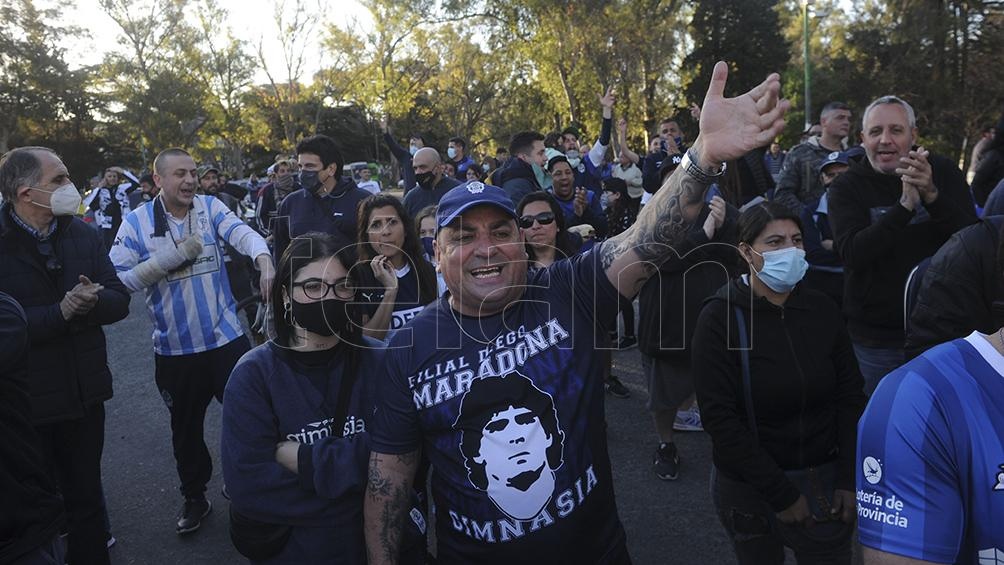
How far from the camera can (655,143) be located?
11.2 m

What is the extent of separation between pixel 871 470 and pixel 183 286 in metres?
4.14

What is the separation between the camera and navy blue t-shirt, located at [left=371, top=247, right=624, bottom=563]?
6.72 feet

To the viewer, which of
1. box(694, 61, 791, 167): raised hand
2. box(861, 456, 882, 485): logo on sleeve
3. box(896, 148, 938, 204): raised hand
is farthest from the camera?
box(896, 148, 938, 204): raised hand

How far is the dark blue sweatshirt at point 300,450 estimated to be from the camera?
7.41ft

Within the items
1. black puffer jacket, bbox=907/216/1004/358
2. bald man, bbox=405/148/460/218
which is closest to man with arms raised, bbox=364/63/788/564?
black puffer jacket, bbox=907/216/1004/358

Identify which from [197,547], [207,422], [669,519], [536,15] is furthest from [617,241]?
[536,15]

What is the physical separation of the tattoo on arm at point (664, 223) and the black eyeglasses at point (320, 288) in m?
1.04

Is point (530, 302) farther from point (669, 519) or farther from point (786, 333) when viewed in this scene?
point (669, 519)

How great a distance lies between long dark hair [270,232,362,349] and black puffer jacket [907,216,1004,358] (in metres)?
2.19

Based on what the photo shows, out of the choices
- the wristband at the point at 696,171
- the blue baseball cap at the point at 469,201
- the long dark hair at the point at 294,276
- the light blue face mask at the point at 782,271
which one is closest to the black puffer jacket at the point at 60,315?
the long dark hair at the point at 294,276

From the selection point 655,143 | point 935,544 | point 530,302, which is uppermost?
point 655,143

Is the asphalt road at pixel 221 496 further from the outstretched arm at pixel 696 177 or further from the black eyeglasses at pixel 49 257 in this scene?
the outstretched arm at pixel 696 177

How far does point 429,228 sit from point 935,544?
3774 mm

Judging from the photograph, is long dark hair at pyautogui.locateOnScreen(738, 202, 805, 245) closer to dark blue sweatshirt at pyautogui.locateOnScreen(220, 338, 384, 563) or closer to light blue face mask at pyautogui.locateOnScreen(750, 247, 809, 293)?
light blue face mask at pyautogui.locateOnScreen(750, 247, 809, 293)
